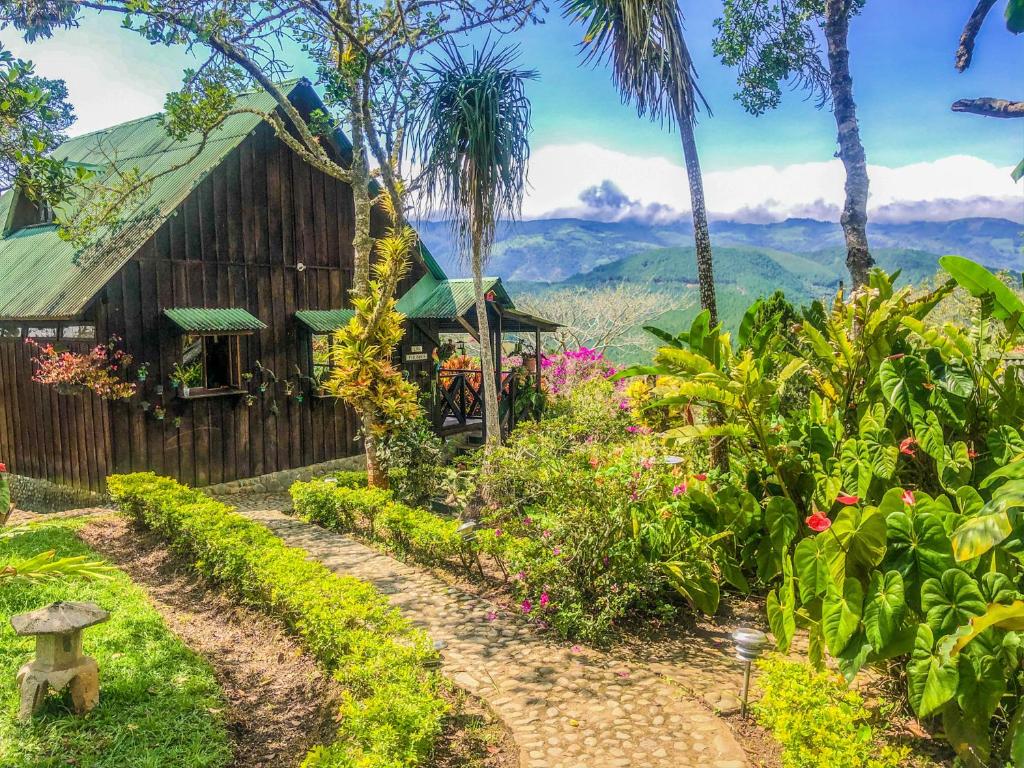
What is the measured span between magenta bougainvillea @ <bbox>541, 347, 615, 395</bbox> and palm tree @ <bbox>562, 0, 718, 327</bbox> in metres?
9.00

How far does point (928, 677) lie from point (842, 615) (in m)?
0.50

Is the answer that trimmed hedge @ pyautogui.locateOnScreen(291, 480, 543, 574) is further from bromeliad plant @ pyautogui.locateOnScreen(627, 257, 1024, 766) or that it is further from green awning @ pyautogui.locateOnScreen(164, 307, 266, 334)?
green awning @ pyautogui.locateOnScreen(164, 307, 266, 334)

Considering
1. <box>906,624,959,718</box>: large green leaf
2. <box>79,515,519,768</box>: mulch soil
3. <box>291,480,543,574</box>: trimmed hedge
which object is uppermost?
<box>906,624,959,718</box>: large green leaf

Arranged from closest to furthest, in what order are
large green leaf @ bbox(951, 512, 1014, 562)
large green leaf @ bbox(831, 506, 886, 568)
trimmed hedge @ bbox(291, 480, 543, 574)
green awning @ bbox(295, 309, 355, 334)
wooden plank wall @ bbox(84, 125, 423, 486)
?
large green leaf @ bbox(951, 512, 1014, 562), large green leaf @ bbox(831, 506, 886, 568), trimmed hedge @ bbox(291, 480, 543, 574), wooden plank wall @ bbox(84, 125, 423, 486), green awning @ bbox(295, 309, 355, 334)

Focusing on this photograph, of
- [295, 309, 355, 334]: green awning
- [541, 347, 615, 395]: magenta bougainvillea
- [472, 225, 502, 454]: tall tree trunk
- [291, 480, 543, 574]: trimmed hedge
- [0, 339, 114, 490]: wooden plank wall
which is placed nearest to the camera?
[291, 480, 543, 574]: trimmed hedge

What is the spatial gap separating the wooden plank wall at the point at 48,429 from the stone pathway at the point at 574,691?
5579mm

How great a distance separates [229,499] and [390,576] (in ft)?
16.1

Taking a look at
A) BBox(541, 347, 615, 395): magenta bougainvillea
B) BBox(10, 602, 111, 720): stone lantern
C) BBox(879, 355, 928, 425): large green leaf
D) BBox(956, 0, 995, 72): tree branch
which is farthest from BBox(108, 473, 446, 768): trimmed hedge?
BBox(541, 347, 615, 395): magenta bougainvillea

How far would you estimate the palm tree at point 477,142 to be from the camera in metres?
9.58

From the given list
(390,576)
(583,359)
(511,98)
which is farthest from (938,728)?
(583,359)

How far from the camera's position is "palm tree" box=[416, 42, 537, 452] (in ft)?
31.4

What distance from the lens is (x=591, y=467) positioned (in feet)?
22.1

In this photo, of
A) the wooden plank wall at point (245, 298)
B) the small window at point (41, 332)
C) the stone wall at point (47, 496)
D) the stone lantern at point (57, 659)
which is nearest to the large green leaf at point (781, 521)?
the stone lantern at point (57, 659)

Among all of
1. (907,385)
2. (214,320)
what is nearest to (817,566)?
(907,385)
